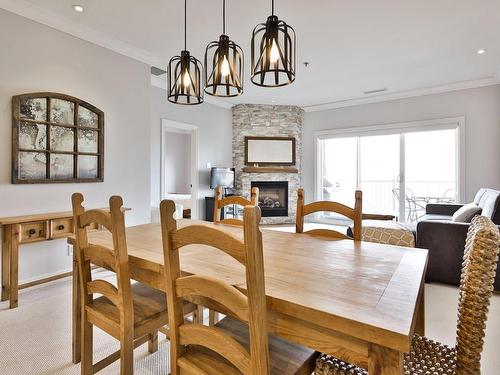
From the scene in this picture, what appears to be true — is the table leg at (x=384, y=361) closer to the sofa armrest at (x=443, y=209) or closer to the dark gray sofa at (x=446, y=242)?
the dark gray sofa at (x=446, y=242)

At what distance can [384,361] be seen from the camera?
77 centimetres

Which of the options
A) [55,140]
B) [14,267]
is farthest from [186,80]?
[14,267]

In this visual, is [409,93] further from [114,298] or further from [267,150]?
[114,298]

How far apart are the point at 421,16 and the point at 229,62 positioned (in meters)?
2.56

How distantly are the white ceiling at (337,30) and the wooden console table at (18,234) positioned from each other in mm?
2029

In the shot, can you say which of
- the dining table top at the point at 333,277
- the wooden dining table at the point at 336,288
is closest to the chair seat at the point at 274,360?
the wooden dining table at the point at 336,288

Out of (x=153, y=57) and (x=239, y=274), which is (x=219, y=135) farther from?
(x=239, y=274)

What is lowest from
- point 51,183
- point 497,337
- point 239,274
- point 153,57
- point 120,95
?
point 497,337

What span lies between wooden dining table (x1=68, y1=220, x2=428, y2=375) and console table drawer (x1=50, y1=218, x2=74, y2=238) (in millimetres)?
1473

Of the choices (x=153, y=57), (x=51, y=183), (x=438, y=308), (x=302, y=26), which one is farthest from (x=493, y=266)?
(x=153, y=57)

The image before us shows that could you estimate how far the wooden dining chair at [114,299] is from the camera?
49.4 inches

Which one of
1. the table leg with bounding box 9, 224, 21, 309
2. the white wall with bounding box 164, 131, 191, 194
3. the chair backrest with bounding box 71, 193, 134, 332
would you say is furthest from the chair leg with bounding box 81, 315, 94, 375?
the white wall with bounding box 164, 131, 191, 194

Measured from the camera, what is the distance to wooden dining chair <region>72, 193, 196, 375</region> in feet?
4.12

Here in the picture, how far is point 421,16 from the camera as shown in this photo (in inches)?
121
